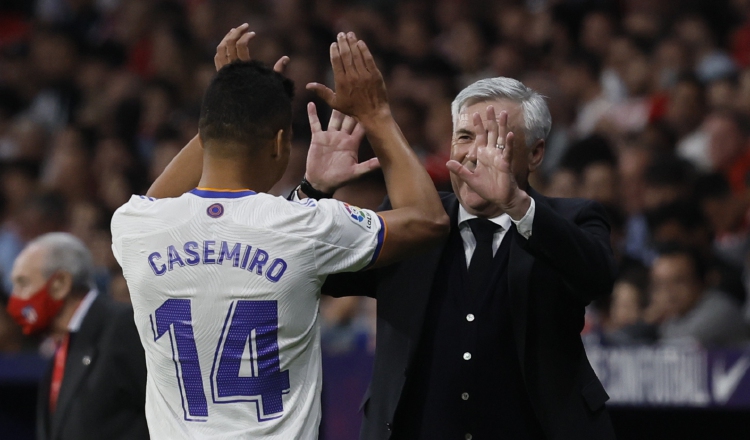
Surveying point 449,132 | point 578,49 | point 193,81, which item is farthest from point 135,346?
point 193,81

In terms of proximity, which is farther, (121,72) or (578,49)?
(121,72)

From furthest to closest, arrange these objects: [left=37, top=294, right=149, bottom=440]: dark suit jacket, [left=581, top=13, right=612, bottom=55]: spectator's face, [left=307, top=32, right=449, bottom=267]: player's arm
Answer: [left=581, top=13, right=612, bottom=55]: spectator's face
[left=37, top=294, right=149, bottom=440]: dark suit jacket
[left=307, top=32, right=449, bottom=267]: player's arm

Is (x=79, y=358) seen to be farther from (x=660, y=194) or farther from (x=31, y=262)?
(x=660, y=194)

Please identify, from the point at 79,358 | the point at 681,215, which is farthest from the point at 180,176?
the point at 681,215

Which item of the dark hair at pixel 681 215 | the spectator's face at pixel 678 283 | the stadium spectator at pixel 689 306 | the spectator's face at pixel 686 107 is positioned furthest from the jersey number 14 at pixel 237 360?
the spectator's face at pixel 686 107

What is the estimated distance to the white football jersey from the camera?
294 centimetres

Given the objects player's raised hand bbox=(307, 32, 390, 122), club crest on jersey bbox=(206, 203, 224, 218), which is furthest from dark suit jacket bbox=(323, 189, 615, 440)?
club crest on jersey bbox=(206, 203, 224, 218)

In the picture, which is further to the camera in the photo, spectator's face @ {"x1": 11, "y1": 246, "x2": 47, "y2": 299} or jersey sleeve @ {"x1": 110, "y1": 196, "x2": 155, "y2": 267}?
spectator's face @ {"x1": 11, "y1": 246, "x2": 47, "y2": 299}

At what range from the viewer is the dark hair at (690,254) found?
19.9ft

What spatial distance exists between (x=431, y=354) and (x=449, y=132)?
5138mm

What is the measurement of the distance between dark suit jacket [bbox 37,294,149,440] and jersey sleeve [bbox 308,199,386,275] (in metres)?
2.06

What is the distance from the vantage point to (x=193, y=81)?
11.2 meters

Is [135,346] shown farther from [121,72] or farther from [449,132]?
[121,72]

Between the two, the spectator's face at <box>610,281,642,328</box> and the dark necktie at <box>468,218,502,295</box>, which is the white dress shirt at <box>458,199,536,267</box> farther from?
the spectator's face at <box>610,281,642,328</box>
